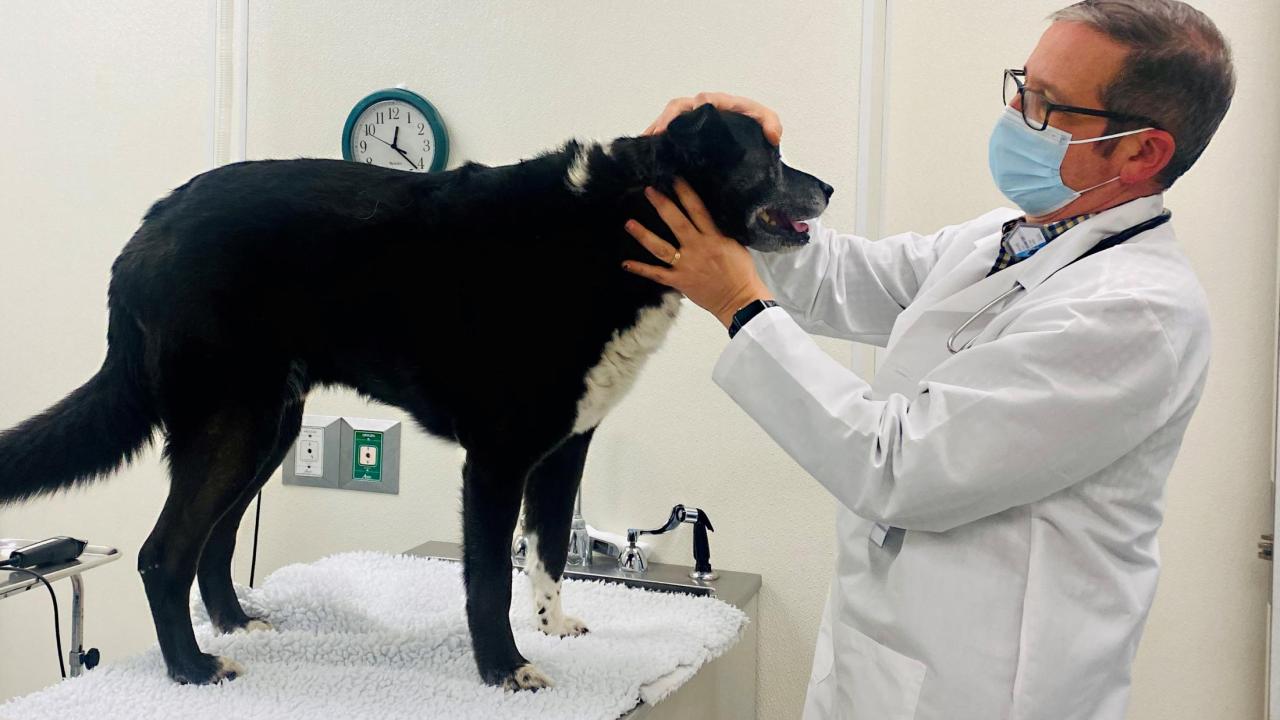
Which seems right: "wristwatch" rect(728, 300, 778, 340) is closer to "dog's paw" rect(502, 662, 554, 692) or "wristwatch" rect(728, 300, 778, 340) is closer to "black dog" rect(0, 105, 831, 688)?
"black dog" rect(0, 105, 831, 688)

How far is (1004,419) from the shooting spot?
1.00 meters

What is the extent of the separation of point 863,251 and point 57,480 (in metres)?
1.21

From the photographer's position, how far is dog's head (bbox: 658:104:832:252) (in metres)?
1.21

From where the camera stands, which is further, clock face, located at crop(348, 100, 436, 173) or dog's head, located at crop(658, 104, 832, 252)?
clock face, located at crop(348, 100, 436, 173)

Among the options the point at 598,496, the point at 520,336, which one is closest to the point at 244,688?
the point at 520,336

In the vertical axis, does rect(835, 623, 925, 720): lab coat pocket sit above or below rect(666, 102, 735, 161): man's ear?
below

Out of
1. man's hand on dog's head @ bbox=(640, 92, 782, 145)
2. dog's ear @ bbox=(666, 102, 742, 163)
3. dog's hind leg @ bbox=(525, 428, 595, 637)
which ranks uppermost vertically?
man's hand on dog's head @ bbox=(640, 92, 782, 145)

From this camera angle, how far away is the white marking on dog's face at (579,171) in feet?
4.05

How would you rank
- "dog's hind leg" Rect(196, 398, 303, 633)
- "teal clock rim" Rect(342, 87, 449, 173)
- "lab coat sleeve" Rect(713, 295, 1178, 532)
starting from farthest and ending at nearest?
1. "teal clock rim" Rect(342, 87, 449, 173)
2. "dog's hind leg" Rect(196, 398, 303, 633)
3. "lab coat sleeve" Rect(713, 295, 1178, 532)

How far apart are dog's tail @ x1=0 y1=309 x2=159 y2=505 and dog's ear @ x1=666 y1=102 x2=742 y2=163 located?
0.74 metres

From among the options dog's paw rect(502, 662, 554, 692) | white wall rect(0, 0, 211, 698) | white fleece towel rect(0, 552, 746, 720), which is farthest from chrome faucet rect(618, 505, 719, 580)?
white wall rect(0, 0, 211, 698)

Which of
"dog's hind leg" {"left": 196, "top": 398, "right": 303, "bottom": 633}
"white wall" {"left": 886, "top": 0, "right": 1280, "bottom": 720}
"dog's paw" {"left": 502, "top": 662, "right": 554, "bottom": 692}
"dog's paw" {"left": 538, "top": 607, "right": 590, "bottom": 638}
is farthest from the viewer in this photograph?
"white wall" {"left": 886, "top": 0, "right": 1280, "bottom": 720}

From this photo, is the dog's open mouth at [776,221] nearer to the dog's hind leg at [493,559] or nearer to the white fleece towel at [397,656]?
the dog's hind leg at [493,559]

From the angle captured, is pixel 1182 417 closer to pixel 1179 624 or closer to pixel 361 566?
pixel 1179 624
